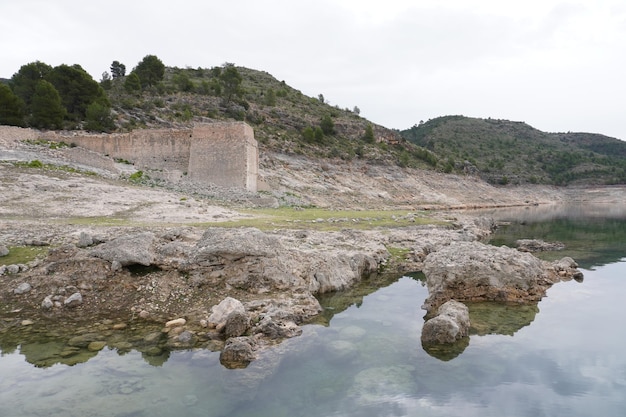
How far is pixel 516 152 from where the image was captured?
12500cm

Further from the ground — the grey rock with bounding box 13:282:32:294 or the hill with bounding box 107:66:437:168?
the hill with bounding box 107:66:437:168

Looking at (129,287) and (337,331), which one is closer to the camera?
(337,331)

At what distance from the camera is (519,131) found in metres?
155

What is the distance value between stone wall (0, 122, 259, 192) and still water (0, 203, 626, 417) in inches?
1053

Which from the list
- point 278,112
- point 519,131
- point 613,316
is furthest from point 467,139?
point 613,316

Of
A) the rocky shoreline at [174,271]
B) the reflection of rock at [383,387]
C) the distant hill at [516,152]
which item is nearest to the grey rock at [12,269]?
the rocky shoreline at [174,271]

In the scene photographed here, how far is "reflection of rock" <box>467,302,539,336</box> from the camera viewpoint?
30.2ft

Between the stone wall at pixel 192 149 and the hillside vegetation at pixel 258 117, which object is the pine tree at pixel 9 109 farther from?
the stone wall at pixel 192 149

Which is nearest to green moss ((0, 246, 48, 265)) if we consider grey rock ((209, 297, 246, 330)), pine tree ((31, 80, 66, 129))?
grey rock ((209, 297, 246, 330))

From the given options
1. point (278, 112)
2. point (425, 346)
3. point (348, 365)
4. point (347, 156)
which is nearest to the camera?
point (348, 365)

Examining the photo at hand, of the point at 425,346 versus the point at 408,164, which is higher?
the point at 408,164

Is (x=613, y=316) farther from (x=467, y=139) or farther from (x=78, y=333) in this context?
(x=467, y=139)

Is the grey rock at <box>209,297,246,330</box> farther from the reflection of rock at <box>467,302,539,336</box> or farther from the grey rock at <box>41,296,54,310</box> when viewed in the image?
the reflection of rock at <box>467,302,539,336</box>

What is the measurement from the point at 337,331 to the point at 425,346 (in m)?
1.92
